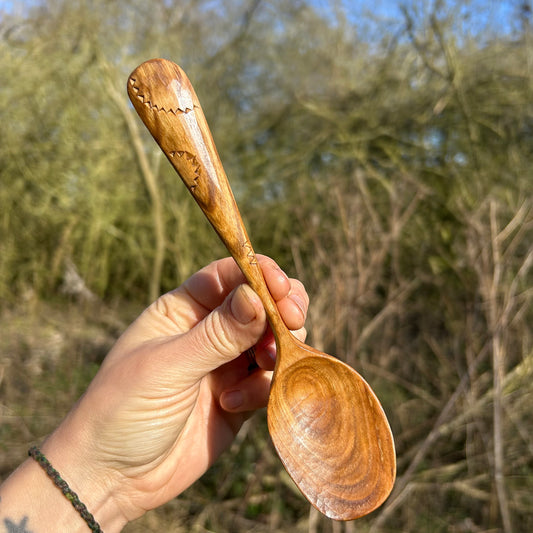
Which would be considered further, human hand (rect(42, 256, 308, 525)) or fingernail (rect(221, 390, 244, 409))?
fingernail (rect(221, 390, 244, 409))

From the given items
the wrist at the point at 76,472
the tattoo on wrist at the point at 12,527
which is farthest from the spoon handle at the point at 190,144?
the tattoo on wrist at the point at 12,527

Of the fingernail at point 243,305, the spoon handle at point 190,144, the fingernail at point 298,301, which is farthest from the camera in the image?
the fingernail at point 298,301

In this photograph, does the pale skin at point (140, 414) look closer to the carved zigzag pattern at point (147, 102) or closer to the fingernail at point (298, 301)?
the fingernail at point (298, 301)

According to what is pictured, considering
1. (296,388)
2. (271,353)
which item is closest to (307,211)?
(271,353)

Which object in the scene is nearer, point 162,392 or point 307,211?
point 162,392

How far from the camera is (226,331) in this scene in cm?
112

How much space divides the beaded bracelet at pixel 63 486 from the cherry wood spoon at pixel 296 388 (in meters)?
0.45

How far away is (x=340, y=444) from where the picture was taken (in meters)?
1.15

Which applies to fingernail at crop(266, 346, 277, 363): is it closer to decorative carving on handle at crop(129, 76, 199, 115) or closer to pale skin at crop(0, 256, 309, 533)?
pale skin at crop(0, 256, 309, 533)

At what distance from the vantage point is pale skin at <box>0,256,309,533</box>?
1109 millimetres

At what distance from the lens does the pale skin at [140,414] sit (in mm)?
1109

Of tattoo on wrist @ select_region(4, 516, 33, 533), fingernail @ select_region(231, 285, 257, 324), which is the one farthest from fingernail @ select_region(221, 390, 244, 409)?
tattoo on wrist @ select_region(4, 516, 33, 533)

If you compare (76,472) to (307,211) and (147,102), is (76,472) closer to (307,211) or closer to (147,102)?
(147,102)

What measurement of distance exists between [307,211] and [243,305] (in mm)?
2430
